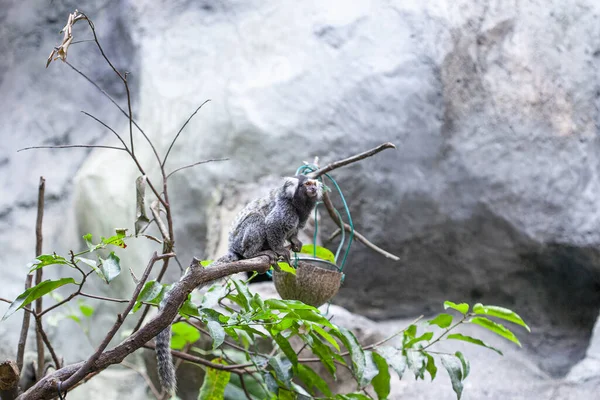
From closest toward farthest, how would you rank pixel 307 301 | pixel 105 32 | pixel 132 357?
pixel 307 301
pixel 132 357
pixel 105 32

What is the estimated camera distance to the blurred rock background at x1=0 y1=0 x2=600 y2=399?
4.33 m

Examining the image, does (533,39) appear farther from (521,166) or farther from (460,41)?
(521,166)

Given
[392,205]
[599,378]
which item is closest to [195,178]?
[392,205]

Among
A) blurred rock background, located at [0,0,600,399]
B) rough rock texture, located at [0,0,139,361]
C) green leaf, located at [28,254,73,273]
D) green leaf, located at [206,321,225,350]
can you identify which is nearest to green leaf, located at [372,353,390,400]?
green leaf, located at [206,321,225,350]

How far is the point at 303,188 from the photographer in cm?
248

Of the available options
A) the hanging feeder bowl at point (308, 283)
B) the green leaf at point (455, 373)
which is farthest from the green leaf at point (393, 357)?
the hanging feeder bowl at point (308, 283)

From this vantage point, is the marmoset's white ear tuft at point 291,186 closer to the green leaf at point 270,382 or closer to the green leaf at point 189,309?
the green leaf at point 270,382

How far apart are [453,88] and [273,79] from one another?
1.31 meters

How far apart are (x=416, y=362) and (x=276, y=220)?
81 centimetres

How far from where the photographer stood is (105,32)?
5.25 m

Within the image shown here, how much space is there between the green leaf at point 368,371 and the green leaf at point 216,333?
0.57m

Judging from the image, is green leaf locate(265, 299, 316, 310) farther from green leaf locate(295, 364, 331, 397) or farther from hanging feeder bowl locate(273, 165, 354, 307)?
green leaf locate(295, 364, 331, 397)

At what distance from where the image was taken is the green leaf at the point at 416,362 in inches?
86.1

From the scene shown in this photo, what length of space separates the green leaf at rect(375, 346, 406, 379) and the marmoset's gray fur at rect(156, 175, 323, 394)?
49 cm
